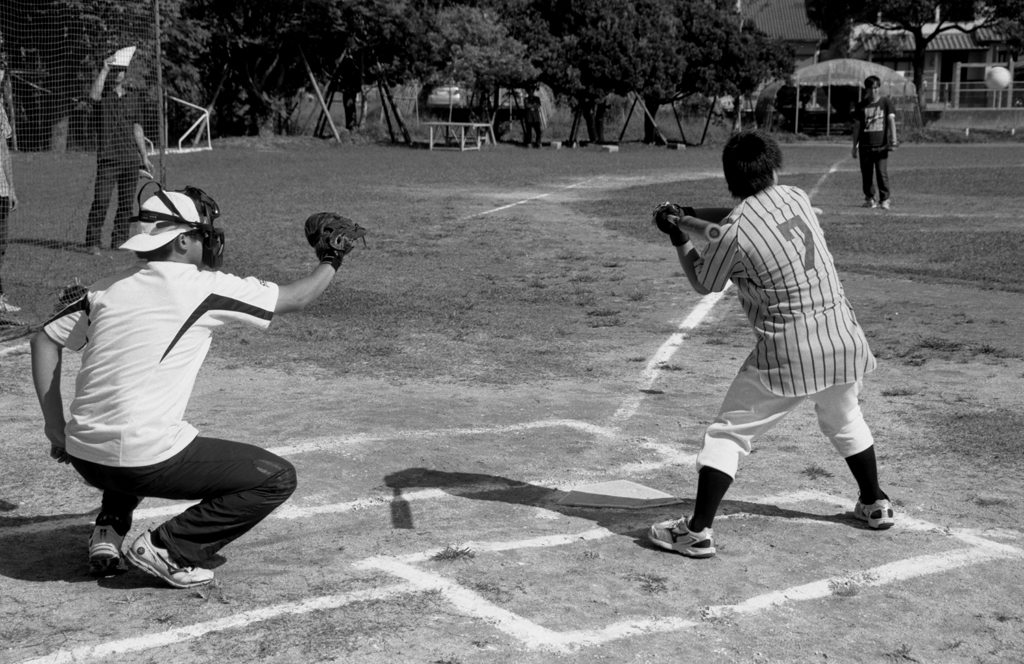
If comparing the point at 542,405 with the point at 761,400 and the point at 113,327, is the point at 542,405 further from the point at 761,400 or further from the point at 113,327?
the point at 113,327

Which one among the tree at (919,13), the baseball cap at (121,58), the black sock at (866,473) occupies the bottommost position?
the black sock at (866,473)

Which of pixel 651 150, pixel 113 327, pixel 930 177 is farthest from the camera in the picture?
pixel 651 150

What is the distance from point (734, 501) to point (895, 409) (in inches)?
83.1

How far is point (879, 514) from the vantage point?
16.4ft

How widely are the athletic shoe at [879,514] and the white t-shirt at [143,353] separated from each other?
282 cm

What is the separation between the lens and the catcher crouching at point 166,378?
13.4ft

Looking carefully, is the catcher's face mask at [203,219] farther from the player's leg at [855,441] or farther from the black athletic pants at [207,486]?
the player's leg at [855,441]

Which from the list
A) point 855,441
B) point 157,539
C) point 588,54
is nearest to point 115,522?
point 157,539

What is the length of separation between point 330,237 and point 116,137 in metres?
9.23

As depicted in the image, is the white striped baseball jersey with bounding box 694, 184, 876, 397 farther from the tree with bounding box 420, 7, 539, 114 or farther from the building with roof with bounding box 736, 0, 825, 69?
the building with roof with bounding box 736, 0, 825, 69

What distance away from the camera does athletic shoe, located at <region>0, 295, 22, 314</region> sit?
9.84 meters

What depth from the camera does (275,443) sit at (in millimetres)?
6316

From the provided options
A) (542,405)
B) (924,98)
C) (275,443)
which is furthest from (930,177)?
(924,98)

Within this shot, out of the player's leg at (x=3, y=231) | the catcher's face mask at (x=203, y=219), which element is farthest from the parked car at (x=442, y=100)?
the catcher's face mask at (x=203, y=219)
